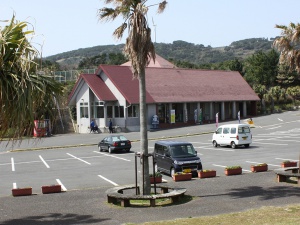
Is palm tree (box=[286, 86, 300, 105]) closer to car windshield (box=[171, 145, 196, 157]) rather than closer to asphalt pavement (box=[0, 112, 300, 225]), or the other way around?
car windshield (box=[171, 145, 196, 157])

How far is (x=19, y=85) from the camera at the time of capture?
10516 millimetres

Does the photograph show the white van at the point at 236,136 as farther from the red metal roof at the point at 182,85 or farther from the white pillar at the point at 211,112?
the white pillar at the point at 211,112

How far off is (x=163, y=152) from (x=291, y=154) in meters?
10.5

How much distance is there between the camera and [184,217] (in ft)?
45.9

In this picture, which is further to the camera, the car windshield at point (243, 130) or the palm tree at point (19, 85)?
the car windshield at point (243, 130)

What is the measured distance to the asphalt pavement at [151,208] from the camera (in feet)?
47.1

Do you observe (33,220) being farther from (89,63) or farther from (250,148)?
(89,63)

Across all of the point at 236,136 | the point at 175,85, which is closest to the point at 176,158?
the point at 236,136

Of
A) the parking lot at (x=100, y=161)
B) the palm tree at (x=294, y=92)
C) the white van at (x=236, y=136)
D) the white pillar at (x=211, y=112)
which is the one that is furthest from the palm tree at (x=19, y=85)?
the palm tree at (x=294, y=92)

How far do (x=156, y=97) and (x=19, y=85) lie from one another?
4463cm

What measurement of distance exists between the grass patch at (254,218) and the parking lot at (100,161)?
26.6 feet

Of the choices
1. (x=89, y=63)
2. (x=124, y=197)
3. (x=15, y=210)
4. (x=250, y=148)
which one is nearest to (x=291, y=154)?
(x=250, y=148)

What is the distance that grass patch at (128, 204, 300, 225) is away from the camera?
12123 millimetres


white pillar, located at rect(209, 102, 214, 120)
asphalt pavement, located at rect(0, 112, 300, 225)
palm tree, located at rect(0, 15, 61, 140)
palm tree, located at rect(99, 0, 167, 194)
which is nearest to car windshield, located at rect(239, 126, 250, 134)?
asphalt pavement, located at rect(0, 112, 300, 225)
